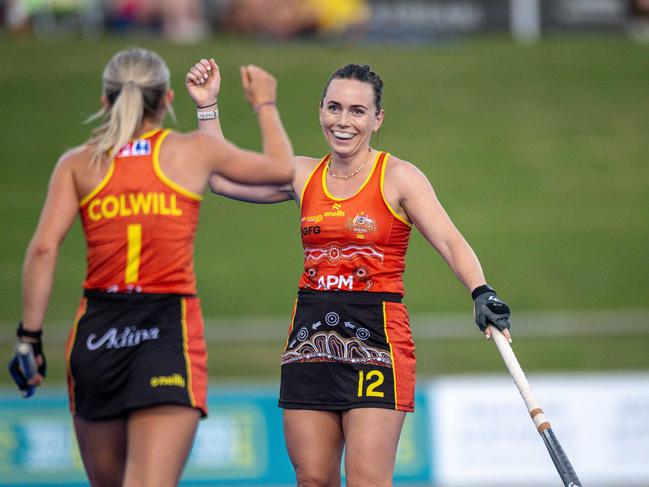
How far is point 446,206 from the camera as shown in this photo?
1884 cm

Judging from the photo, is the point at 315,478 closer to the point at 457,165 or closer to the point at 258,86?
the point at 258,86

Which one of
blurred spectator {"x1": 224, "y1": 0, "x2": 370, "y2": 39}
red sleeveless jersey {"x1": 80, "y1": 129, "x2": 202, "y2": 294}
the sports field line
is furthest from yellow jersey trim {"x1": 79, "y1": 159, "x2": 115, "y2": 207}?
blurred spectator {"x1": 224, "y1": 0, "x2": 370, "y2": 39}

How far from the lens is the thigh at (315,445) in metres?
5.43

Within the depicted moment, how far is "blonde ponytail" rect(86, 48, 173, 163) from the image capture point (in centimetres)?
489

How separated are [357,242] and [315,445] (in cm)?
91

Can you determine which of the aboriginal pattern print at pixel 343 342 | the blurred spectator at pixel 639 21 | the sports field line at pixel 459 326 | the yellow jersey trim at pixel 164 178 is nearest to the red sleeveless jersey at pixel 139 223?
the yellow jersey trim at pixel 164 178

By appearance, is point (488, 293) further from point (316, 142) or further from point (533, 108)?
point (533, 108)

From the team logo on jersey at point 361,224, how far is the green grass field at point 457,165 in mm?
7713

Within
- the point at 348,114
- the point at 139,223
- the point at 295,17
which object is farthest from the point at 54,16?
the point at 139,223

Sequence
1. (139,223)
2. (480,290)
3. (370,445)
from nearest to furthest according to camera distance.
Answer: (139,223)
(370,445)
(480,290)

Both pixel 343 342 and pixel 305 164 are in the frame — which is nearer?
pixel 343 342

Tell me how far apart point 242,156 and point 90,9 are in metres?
19.1

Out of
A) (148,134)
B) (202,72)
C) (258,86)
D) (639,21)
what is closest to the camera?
(148,134)

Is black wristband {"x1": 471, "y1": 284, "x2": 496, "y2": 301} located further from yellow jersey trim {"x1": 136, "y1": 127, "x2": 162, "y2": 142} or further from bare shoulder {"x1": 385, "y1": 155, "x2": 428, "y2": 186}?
yellow jersey trim {"x1": 136, "y1": 127, "x2": 162, "y2": 142}
